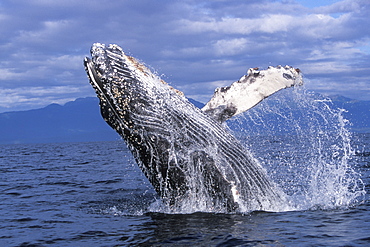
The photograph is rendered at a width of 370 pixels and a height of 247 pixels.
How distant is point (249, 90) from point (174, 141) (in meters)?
1.76

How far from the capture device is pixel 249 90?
752 centimetres

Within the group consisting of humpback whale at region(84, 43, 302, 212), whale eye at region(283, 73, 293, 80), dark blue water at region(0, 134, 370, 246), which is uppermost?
whale eye at region(283, 73, 293, 80)

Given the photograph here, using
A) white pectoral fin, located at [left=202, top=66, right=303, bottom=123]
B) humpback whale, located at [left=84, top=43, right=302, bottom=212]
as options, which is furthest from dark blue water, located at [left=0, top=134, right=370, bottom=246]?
white pectoral fin, located at [left=202, top=66, right=303, bottom=123]

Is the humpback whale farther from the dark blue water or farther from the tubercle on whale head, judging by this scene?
the dark blue water

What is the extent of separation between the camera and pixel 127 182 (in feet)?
42.5

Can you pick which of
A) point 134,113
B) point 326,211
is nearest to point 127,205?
point 134,113

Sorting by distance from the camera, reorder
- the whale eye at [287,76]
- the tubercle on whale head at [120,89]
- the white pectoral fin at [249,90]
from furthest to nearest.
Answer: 1. the whale eye at [287,76]
2. the white pectoral fin at [249,90]
3. the tubercle on whale head at [120,89]

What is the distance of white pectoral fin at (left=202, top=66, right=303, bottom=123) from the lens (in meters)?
7.42

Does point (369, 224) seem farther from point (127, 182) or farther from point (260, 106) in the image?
point (127, 182)

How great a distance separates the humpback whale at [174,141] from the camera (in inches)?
253

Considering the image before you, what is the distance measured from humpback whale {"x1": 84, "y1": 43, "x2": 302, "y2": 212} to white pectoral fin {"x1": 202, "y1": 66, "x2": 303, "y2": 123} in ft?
0.55

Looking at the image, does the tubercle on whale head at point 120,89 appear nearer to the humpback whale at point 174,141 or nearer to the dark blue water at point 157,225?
the humpback whale at point 174,141

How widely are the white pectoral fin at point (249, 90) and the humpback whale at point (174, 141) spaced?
17 cm

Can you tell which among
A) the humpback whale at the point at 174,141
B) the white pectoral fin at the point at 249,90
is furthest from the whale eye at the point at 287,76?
the humpback whale at the point at 174,141
